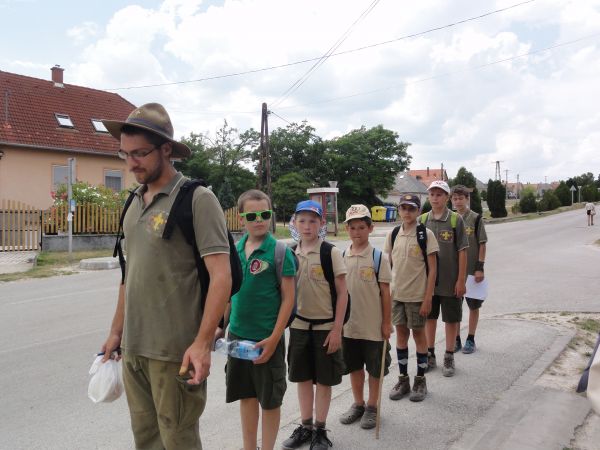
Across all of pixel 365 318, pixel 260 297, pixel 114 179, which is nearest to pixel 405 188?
pixel 114 179

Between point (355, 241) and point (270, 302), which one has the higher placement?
point (355, 241)

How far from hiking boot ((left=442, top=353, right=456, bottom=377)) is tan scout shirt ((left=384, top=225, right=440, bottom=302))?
0.93 m

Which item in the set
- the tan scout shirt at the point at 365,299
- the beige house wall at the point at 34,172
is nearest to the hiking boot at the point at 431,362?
the tan scout shirt at the point at 365,299

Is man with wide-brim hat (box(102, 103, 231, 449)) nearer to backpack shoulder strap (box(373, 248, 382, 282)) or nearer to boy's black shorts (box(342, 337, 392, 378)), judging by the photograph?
boy's black shorts (box(342, 337, 392, 378))

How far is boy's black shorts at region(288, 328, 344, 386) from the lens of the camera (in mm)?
3336

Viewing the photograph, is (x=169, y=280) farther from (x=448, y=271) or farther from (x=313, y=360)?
(x=448, y=271)

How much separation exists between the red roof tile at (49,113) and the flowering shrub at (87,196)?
201 inches

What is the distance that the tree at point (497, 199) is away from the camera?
43.5 meters

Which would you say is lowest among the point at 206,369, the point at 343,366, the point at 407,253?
the point at 343,366

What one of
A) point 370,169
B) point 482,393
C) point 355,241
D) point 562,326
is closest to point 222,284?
point 355,241

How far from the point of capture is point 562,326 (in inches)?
260

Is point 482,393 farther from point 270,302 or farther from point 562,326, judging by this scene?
point 562,326

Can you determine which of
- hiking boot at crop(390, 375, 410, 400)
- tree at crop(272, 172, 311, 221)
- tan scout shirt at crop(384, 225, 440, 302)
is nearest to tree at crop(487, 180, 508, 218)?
tree at crop(272, 172, 311, 221)

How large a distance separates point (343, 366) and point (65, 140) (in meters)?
24.0
